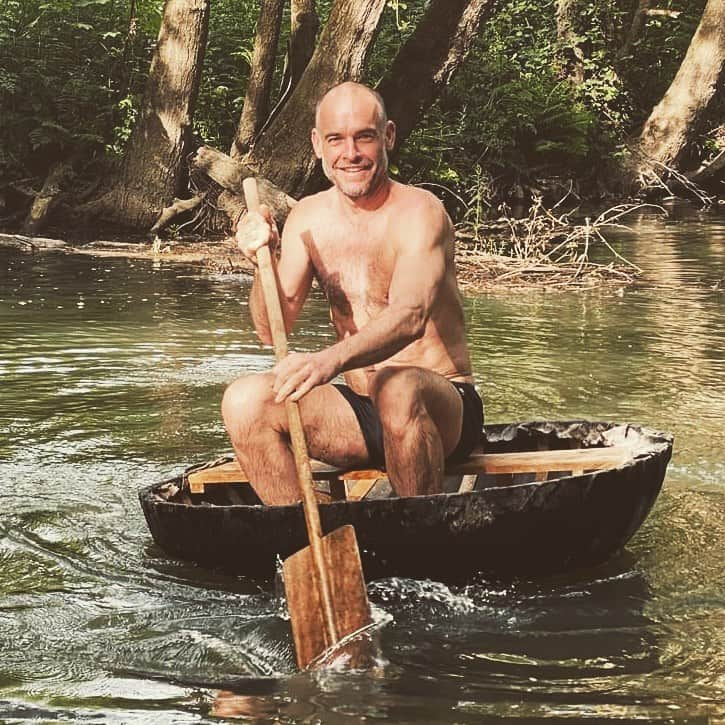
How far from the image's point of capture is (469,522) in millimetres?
4695

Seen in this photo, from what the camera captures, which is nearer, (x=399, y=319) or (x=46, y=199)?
(x=399, y=319)

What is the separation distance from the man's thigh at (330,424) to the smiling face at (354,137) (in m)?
0.74

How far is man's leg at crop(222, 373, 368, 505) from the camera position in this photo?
4910 mm

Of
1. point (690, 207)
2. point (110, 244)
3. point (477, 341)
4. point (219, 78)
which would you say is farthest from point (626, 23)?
point (477, 341)

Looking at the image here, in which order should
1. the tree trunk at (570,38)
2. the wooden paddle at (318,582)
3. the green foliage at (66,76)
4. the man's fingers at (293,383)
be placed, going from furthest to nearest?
the tree trunk at (570,38), the green foliage at (66,76), the man's fingers at (293,383), the wooden paddle at (318,582)

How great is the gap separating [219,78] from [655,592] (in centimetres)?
1606

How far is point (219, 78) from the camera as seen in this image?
19.9 m

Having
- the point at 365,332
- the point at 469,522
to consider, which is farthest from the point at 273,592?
the point at 365,332

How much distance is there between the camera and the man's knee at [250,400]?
4887mm

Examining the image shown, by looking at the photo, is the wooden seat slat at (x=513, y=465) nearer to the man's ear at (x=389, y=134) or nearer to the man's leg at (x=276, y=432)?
the man's leg at (x=276, y=432)

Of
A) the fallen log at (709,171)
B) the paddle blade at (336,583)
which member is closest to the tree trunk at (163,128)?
the fallen log at (709,171)

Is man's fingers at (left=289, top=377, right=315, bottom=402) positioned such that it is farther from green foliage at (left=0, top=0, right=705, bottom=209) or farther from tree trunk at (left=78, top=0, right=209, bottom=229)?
tree trunk at (left=78, top=0, right=209, bottom=229)

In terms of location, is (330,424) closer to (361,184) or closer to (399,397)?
(399,397)

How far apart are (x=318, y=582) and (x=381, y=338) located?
851mm
